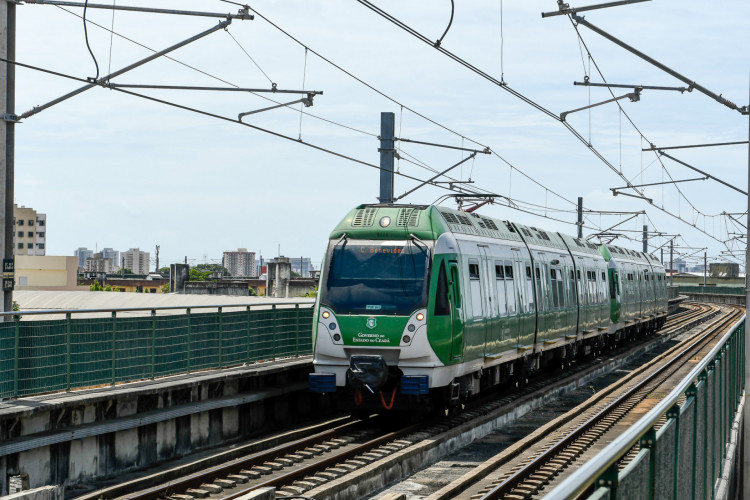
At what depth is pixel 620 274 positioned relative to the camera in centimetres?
3503

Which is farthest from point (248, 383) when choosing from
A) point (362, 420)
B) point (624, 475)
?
point (624, 475)

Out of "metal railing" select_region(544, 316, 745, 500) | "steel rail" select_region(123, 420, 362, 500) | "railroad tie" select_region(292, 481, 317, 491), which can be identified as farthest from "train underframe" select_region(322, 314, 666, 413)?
"metal railing" select_region(544, 316, 745, 500)

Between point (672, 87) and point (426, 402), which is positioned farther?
point (672, 87)

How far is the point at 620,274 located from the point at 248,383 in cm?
2093

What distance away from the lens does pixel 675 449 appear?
6.23m

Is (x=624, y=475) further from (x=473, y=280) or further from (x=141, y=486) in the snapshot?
(x=473, y=280)

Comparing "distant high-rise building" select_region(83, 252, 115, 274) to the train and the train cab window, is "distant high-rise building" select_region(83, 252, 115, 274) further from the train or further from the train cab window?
the train cab window

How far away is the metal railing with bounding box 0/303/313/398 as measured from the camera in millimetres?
12469

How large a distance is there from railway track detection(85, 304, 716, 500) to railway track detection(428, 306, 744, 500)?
4.28 feet

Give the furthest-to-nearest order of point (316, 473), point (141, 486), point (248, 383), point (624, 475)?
point (248, 383) < point (316, 473) < point (141, 486) < point (624, 475)

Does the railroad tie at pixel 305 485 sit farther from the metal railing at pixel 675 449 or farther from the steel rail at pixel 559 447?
the metal railing at pixel 675 449

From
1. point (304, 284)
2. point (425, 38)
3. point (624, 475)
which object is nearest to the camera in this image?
point (624, 475)

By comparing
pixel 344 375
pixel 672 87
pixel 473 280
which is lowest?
pixel 344 375

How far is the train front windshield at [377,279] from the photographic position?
15867mm
